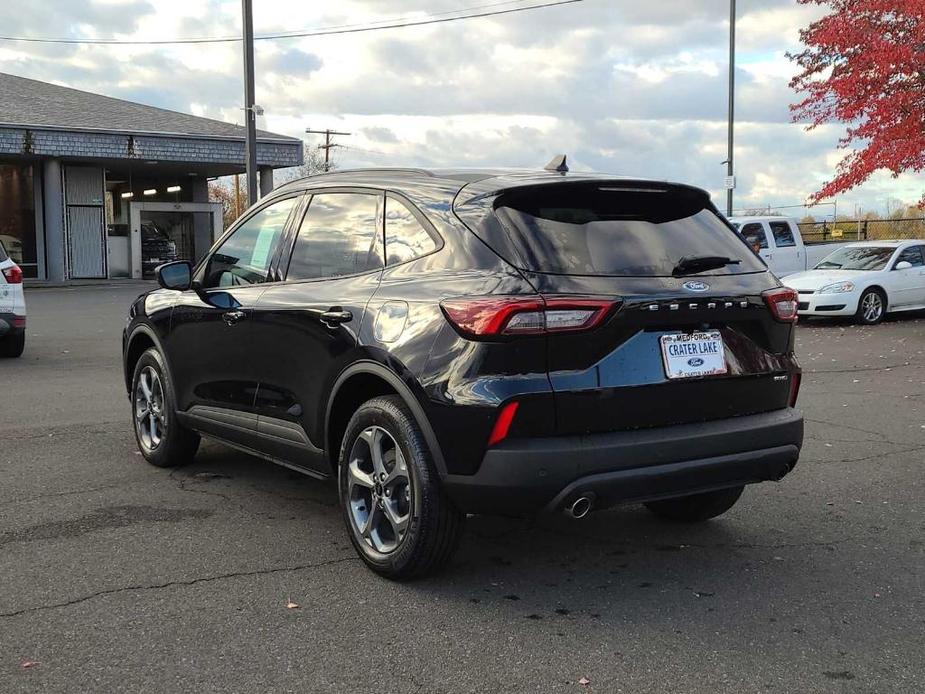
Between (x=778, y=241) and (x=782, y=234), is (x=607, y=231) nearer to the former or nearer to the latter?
(x=778, y=241)

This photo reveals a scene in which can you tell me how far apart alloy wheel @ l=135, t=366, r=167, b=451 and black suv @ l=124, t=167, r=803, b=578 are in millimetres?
1447

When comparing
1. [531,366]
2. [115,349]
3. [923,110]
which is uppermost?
[923,110]

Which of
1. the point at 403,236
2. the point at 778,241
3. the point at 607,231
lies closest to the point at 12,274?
the point at 403,236

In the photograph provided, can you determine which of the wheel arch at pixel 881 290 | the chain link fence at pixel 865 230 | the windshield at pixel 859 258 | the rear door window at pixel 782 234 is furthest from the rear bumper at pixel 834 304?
the chain link fence at pixel 865 230

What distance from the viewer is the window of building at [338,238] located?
15.1ft

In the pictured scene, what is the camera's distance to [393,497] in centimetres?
420

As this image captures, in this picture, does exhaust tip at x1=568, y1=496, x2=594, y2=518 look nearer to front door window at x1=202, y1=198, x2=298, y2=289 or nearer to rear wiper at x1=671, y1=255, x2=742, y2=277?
rear wiper at x1=671, y1=255, x2=742, y2=277

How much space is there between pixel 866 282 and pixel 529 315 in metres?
14.7

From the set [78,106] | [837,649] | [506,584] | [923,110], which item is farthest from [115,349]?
[78,106]

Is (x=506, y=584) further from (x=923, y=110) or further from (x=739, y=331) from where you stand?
(x=923, y=110)

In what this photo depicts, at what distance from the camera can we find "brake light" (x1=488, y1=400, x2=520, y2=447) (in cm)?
371

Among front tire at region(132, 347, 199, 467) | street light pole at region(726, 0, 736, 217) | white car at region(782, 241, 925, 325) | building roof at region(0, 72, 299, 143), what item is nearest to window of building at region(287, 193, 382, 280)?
front tire at region(132, 347, 199, 467)

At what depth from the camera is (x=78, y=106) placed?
104 ft

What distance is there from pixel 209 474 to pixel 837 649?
3859 millimetres
